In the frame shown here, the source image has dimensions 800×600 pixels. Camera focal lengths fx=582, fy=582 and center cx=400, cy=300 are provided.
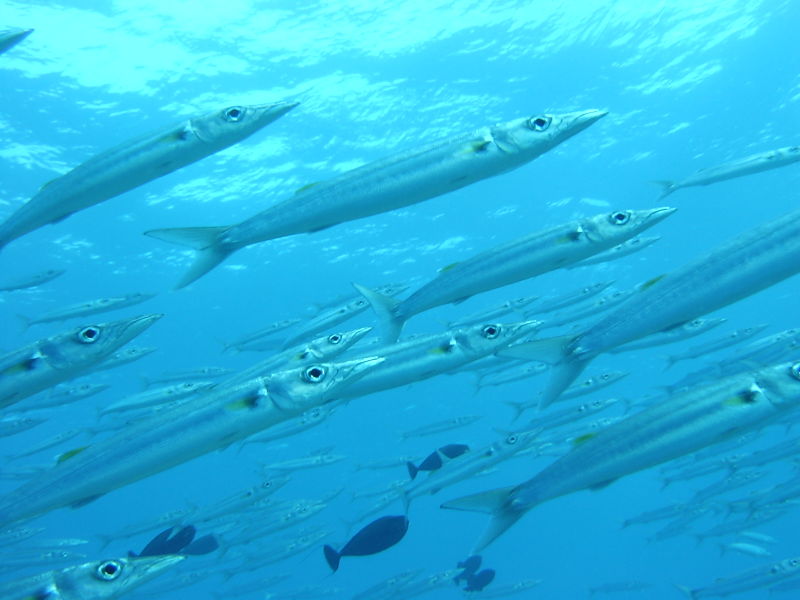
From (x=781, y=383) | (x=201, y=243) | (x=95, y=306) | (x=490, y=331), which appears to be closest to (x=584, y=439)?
(x=781, y=383)

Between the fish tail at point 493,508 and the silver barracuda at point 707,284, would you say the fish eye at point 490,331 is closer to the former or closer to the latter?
the silver barracuda at point 707,284

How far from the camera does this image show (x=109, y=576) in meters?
3.68

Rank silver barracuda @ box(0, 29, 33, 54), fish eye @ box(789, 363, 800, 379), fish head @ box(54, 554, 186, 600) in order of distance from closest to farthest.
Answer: silver barracuda @ box(0, 29, 33, 54), fish head @ box(54, 554, 186, 600), fish eye @ box(789, 363, 800, 379)

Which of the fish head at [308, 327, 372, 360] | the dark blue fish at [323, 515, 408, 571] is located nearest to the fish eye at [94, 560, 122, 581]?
the fish head at [308, 327, 372, 360]

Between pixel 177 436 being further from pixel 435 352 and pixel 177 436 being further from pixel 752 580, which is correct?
pixel 752 580

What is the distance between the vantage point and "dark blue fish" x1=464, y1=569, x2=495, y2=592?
10.5 m

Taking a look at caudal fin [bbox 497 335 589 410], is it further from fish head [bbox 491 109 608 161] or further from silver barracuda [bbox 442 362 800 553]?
fish head [bbox 491 109 608 161]

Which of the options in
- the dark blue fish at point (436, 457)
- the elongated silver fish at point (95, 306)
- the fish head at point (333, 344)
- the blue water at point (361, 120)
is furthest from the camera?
the blue water at point (361, 120)

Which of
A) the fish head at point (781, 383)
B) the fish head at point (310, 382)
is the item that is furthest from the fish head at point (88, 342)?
the fish head at point (781, 383)

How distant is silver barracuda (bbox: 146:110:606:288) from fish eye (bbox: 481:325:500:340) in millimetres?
1408

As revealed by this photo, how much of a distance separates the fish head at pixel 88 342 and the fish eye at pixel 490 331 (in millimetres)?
2675

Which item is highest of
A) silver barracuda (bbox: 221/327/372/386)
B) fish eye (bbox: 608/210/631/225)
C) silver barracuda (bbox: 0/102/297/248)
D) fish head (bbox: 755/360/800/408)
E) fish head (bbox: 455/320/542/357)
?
silver barracuda (bbox: 0/102/297/248)

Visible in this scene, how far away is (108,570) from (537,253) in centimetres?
382

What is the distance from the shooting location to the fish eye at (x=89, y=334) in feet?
13.3
